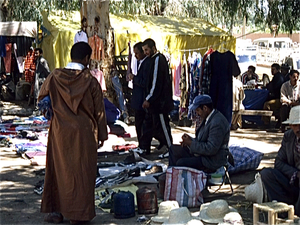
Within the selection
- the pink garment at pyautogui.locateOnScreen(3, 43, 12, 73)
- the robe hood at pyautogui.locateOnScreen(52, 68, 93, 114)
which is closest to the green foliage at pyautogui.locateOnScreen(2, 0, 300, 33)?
the pink garment at pyautogui.locateOnScreen(3, 43, 12, 73)

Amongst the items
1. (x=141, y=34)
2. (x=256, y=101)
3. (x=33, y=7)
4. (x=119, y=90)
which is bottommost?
(x=256, y=101)

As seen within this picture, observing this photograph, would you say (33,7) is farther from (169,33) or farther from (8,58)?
(169,33)

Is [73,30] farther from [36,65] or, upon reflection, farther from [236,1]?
[236,1]

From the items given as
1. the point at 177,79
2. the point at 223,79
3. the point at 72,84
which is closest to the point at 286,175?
the point at 72,84

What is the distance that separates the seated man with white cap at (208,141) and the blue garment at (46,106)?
1.72m

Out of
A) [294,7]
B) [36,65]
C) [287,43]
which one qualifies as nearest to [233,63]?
[294,7]

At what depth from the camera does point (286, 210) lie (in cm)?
489

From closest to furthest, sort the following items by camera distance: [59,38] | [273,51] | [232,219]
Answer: [232,219]
[59,38]
[273,51]

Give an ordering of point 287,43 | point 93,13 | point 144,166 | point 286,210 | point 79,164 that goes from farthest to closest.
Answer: point 287,43 < point 93,13 < point 144,166 < point 79,164 < point 286,210

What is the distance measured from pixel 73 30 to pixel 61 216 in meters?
10.6

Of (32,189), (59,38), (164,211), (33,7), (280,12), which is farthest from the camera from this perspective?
(33,7)

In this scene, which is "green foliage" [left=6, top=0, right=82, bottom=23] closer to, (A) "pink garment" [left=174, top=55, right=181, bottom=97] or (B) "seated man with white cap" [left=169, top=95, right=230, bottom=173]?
(A) "pink garment" [left=174, top=55, right=181, bottom=97]

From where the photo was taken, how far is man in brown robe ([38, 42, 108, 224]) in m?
5.31

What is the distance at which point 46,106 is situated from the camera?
17.7 ft
